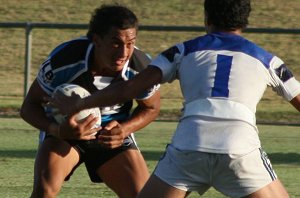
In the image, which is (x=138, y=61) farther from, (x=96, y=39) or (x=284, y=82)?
(x=284, y=82)

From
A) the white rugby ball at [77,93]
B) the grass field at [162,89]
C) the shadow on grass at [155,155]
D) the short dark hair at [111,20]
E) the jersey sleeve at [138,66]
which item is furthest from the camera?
the shadow on grass at [155,155]

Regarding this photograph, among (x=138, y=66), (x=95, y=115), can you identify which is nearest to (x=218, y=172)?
(x=95, y=115)

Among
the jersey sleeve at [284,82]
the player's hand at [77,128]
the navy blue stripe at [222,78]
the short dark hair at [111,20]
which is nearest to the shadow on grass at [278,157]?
the short dark hair at [111,20]

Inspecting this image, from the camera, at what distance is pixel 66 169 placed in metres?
6.64

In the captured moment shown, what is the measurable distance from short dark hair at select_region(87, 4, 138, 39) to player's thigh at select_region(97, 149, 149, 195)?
2.75ft

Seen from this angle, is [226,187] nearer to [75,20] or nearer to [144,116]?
[144,116]

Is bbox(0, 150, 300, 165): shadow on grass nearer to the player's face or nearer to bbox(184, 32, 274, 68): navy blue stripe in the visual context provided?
the player's face

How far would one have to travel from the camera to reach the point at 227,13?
17.9ft

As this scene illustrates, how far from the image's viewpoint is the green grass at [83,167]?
361 inches

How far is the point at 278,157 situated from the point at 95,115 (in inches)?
213

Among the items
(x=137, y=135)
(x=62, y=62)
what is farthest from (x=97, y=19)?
(x=137, y=135)

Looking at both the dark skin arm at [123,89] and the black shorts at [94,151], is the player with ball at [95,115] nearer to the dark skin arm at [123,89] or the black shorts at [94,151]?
the black shorts at [94,151]

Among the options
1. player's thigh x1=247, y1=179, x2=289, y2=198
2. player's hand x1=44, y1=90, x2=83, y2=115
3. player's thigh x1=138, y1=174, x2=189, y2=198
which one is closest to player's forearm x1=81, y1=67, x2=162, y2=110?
player's hand x1=44, y1=90, x2=83, y2=115

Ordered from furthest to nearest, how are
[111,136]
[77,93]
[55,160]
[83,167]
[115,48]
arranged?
1. [83,167]
2. [55,160]
3. [115,48]
4. [111,136]
5. [77,93]
